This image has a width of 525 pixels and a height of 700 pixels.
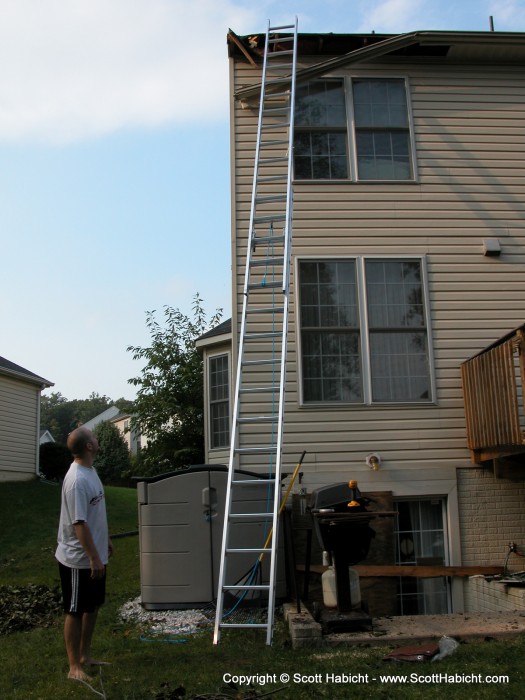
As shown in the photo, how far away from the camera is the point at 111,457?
40.6 metres

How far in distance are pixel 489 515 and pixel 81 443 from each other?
5495 mm

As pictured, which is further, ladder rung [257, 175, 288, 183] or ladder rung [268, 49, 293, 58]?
ladder rung [268, 49, 293, 58]

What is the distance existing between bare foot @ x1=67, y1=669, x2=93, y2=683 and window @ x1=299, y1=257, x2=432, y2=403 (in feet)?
15.0

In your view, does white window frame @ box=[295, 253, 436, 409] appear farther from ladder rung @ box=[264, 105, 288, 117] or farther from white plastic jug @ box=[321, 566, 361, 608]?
white plastic jug @ box=[321, 566, 361, 608]

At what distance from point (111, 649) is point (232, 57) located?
754 cm

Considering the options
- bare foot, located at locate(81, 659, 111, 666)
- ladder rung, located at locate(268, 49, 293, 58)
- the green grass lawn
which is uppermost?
ladder rung, located at locate(268, 49, 293, 58)

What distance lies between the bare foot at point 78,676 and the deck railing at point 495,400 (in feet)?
14.5

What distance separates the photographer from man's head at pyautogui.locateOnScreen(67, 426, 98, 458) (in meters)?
4.97

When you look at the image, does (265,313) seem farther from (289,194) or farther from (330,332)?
(289,194)

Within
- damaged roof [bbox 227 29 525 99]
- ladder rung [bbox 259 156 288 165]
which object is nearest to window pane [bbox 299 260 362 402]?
ladder rung [bbox 259 156 288 165]

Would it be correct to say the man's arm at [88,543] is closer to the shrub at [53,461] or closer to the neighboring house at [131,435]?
the neighboring house at [131,435]

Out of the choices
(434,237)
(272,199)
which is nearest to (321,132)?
(272,199)

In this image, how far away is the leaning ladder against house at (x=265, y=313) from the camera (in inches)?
293

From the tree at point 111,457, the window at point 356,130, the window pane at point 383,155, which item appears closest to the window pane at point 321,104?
the window at point 356,130
